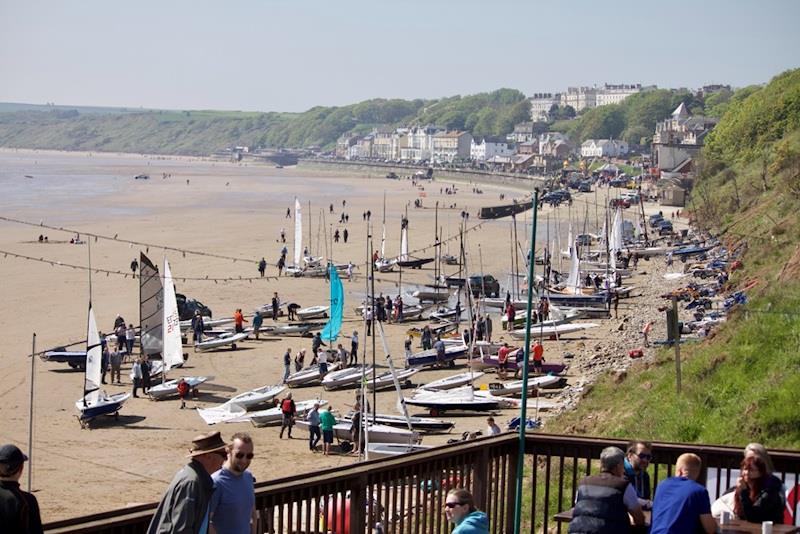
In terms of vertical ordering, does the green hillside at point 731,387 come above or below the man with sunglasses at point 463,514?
below

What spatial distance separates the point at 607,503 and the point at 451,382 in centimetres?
2023

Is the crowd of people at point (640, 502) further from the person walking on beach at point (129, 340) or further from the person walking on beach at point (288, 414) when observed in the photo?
the person walking on beach at point (129, 340)

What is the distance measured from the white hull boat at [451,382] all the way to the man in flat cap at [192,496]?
20.3 meters

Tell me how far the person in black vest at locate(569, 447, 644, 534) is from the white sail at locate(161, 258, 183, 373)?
22.4 meters

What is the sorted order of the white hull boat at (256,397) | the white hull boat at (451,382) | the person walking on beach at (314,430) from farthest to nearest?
1. the white hull boat at (451,382)
2. the white hull boat at (256,397)
3. the person walking on beach at (314,430)

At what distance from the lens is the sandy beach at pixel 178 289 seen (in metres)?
19.9

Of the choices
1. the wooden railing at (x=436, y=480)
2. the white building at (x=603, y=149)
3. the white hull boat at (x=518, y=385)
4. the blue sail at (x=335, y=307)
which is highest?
the white building at (x=603, y=149)

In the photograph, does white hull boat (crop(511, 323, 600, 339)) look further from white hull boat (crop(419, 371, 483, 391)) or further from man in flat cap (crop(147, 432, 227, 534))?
man in flat cap (crop(147, 432, 227, 534))

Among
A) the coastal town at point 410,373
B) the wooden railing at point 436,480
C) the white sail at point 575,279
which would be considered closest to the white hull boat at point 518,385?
the coastal town at point 410,373

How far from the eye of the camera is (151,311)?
94.3 ft

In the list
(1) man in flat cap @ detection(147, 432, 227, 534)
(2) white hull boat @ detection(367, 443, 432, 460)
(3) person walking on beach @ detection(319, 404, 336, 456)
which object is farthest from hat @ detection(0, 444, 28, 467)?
(3) person walking on beach @ detection(319, 404, 336, 456)

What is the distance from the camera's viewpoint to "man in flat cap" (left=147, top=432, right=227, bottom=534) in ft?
16.3

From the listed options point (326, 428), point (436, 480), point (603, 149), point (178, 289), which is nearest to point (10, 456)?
point (436, 480)

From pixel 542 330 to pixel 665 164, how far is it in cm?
8178
